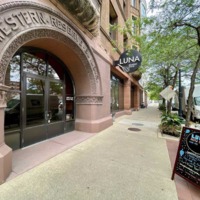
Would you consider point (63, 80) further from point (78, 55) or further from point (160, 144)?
point (160, 144)

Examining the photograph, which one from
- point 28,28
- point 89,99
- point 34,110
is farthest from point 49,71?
point 28,28

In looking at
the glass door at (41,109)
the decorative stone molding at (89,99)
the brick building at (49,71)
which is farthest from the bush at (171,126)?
the glass door at (41,109)

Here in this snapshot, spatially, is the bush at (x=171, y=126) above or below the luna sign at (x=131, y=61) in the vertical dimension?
below

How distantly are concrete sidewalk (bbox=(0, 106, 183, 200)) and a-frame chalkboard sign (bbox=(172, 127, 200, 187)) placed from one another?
396mm

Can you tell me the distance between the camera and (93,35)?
6957mm

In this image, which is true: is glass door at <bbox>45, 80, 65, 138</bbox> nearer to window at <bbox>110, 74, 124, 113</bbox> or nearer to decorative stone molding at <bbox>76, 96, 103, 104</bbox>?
decorative stone molding at <bbox>76, 96, 103, 104</bbox>

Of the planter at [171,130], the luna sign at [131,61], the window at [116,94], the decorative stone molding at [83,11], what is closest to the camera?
the decorative stone molding at [83,11]

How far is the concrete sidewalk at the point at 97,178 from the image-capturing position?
2592 millimetres

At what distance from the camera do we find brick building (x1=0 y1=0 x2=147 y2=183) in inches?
126

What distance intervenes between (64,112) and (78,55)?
290cm

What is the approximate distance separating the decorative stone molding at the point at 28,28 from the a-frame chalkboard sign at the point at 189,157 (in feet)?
14.3

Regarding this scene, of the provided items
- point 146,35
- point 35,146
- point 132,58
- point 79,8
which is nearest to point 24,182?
point 35,146

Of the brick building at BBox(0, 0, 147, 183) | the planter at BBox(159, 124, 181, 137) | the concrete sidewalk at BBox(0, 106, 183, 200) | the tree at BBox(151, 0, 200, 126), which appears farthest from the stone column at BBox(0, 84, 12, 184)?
the planter at BBox(159, 124, 181, 137)

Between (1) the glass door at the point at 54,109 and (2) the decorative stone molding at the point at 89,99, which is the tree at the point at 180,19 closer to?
(2) the decorative stone molding at the point at 89,99
